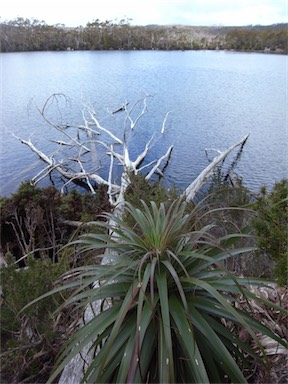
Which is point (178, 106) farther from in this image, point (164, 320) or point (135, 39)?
point (135, 39)

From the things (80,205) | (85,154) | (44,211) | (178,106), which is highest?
(44,211)

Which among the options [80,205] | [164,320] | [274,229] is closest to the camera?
[164,320]

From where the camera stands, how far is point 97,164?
9.83m

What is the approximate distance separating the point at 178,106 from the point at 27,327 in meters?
11.7

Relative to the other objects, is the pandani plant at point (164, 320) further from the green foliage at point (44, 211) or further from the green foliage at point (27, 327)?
the green foliage at point (44, 211)

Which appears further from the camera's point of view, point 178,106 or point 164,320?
point 178,106

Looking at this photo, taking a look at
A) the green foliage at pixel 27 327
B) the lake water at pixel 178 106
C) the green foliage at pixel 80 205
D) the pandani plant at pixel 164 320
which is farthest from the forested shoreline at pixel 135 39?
the pandani plant at pixel 164 320

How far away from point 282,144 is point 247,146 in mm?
869

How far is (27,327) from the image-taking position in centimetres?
249

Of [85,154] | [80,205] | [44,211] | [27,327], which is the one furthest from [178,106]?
[27,327]

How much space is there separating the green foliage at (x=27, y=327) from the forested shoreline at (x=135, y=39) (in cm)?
2096

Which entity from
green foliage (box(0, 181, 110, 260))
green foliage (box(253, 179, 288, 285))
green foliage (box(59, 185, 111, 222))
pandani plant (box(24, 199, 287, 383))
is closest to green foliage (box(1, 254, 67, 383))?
pandani plant (box(24, 199, 287, 383))

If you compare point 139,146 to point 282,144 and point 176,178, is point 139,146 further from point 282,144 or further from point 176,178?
point 282,144

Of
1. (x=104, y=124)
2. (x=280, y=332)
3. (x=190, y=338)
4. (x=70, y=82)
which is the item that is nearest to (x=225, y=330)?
(x=190, y=338)
